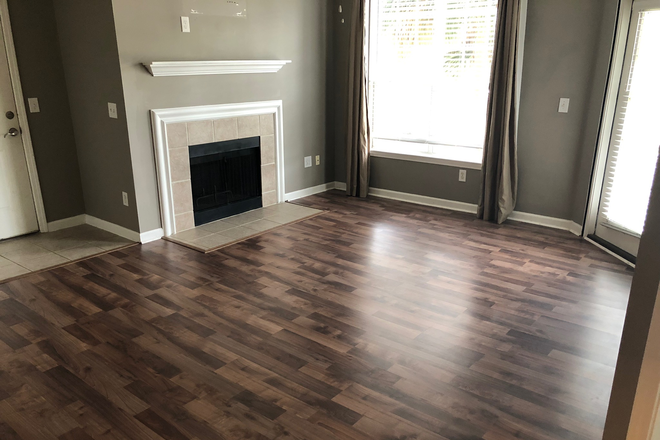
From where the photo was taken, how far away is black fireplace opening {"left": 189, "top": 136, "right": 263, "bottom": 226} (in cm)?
463

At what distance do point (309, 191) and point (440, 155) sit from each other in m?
1.55

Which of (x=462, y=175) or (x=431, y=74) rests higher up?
(x=431, y=74)

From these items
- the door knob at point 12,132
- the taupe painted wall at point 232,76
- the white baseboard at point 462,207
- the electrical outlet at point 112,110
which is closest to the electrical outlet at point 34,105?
the door knob at point 12,132

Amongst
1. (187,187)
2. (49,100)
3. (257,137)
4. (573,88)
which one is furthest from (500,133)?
(49,100)

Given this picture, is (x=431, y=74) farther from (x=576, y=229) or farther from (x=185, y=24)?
(x=185, y=24)

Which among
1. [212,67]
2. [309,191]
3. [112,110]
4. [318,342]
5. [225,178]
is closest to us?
[318,342]

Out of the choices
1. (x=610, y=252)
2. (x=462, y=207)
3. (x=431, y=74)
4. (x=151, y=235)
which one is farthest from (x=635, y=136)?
(x=151, y=235)

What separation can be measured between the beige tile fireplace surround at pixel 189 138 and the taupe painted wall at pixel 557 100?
7.31 feet

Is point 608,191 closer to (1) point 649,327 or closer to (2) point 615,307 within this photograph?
(2) point 615,307

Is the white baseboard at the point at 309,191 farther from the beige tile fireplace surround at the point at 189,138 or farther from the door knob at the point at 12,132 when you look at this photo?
the door knob at the point at 12,132

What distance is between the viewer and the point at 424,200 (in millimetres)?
5504

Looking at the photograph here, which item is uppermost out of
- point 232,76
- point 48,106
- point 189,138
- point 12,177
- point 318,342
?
point 232,76

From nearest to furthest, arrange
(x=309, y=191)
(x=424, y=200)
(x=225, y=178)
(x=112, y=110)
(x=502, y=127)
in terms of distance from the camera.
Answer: (x=112, y=110), (x=502, y=127), (x=225, y=178), (x=424, y=200), (x=309, y=191)

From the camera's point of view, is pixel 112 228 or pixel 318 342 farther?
pixel 112 228
